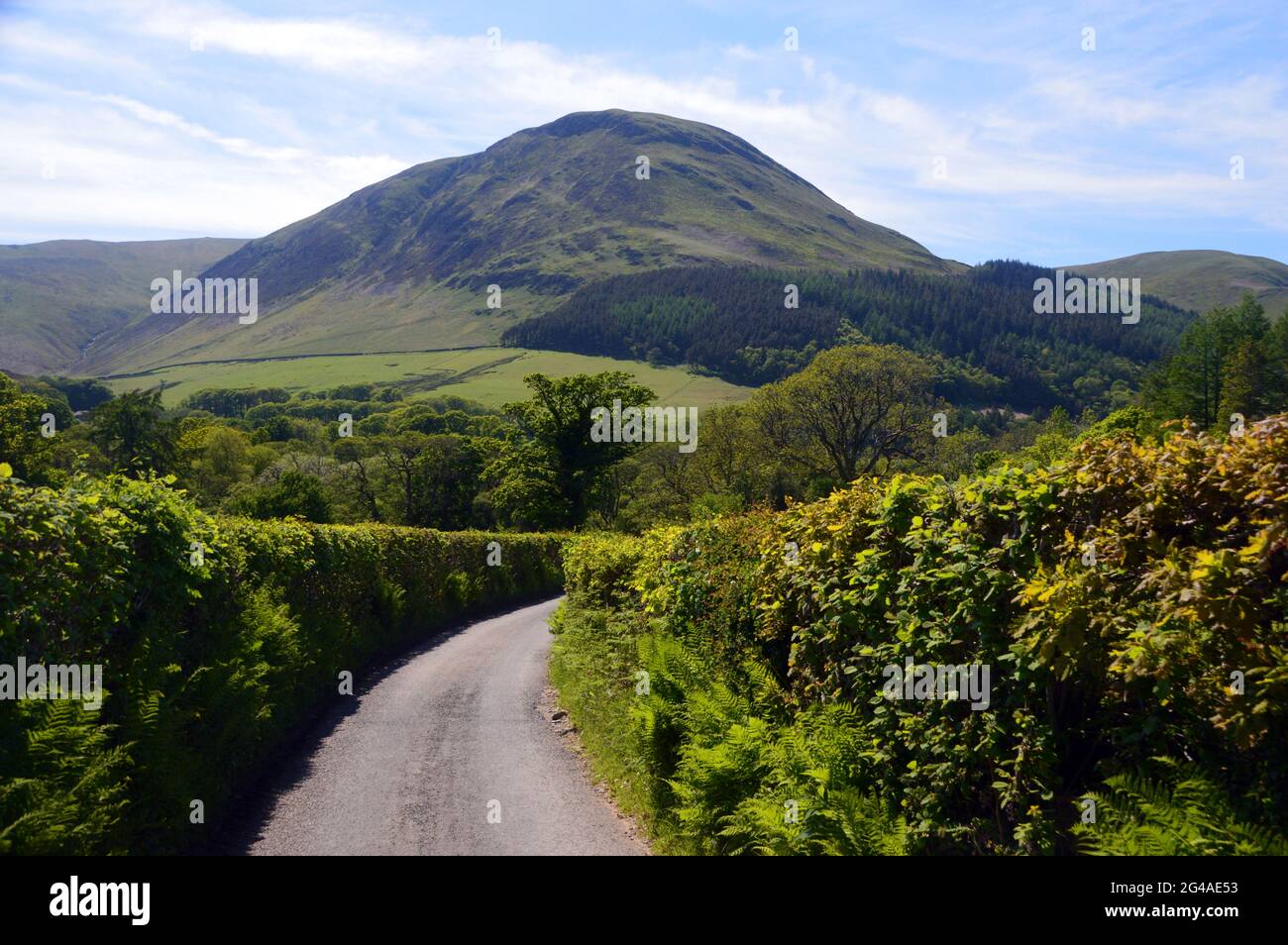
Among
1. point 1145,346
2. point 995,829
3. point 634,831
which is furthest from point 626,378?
point 1145,346

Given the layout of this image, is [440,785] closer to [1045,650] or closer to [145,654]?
[145,654]

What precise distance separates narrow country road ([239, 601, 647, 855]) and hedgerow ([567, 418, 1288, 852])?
2424 millimetres

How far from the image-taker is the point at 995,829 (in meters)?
4.89

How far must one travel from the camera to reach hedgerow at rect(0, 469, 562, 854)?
587 cm

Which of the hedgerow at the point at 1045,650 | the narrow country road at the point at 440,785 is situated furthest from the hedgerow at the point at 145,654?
the hedgerow at the point at 1045,650

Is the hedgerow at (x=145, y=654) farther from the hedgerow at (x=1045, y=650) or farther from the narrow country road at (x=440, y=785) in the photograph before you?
the hedgerow at (x=1045, y=650)

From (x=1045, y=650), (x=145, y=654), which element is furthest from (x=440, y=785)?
(x=1045, y=650)

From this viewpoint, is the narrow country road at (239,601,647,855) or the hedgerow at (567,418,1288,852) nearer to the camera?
the hedgerow at (567,418,1288,852)

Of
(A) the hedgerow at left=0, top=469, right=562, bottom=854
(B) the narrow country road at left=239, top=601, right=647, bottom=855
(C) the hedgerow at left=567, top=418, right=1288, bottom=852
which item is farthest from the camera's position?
(B) the narrow country road at left=239, top=601, right=647, bottom=855

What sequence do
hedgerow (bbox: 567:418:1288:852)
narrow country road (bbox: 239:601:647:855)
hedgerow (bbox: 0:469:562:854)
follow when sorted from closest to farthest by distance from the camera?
hedgerow (bbox: 567:418:1288:852), hedgerow (bbox: 0:469:562:854), narrow country road (bbox: 239:601:647:855)

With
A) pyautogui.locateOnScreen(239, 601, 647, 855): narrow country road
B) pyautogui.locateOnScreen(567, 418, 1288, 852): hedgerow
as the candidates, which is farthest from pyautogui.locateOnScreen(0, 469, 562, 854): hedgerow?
pyautogui.locateOnScreen(567, 418, 1288, 852): hedgerow

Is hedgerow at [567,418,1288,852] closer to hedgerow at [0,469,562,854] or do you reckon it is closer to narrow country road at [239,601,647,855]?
narrow country road at [239,601,647,855]

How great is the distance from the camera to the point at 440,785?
34.6 ft
